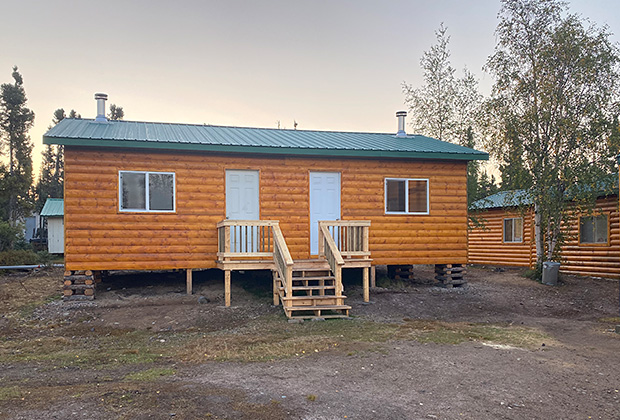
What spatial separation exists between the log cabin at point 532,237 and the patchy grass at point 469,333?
26.7ft

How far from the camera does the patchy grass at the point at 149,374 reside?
17.7 ft

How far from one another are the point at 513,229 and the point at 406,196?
10105mm

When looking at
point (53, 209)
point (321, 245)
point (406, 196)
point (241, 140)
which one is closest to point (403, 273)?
point (406, 196)

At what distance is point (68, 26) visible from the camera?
1580 cm

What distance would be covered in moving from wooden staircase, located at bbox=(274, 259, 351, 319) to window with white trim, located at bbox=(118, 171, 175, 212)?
3223 mm

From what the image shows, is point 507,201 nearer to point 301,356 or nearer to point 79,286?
point 301,356

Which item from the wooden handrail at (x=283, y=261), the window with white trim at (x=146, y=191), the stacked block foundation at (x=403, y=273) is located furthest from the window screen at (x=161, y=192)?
the stacked block foundation at (x=403, y=273)

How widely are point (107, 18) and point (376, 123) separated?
1634 cm

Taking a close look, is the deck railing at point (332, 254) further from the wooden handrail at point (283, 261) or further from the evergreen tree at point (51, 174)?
the evergreen tree at point (51, 174)

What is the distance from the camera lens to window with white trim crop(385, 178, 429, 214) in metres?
12.6

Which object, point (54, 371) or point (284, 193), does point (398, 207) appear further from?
point (54, 371)

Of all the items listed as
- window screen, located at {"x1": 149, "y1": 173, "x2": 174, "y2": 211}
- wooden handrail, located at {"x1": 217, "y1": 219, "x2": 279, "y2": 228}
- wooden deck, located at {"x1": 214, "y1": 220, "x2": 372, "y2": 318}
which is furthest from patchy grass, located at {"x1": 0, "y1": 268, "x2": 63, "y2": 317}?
wooden handrail, located at {"x1": 217, "y1": 219, "x2": 279, "y2": 228}

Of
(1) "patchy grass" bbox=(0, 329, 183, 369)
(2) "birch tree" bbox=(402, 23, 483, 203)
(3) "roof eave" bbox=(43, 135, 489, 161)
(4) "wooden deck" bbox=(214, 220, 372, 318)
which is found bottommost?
(1) "patchy grass" bbox=(0, 329, 183, 369)

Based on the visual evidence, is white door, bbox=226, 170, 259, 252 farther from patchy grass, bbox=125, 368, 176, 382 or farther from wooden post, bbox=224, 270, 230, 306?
patchy grass, bbox=125, 368, 176, 382
